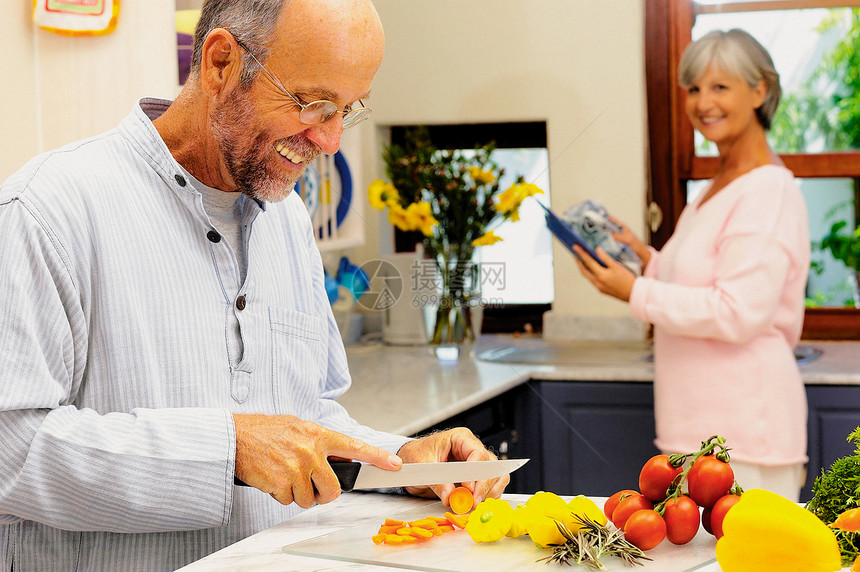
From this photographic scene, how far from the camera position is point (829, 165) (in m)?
2.20

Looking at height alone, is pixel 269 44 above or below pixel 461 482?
above

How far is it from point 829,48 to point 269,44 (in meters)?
1.69

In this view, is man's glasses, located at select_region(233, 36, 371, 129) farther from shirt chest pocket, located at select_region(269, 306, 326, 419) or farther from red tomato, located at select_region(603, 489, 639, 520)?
red tomato, located at select_region(603, 489, 639, 520)

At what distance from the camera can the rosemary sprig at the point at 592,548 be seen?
0.77 meters

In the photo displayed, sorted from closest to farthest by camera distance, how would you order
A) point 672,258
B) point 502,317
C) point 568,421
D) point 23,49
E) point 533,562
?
1. point 533,562
2. point 23,49
3. point 672,258
4. point 568,421
5. point 502,317

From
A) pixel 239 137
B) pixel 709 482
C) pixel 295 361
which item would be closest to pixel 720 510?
pixel 709 482

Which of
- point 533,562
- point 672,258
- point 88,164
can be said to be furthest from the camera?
point 672,258

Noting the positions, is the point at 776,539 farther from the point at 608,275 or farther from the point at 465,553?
the point at 608,275

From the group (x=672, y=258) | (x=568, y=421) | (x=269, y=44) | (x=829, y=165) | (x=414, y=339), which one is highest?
(x=269, y=44)

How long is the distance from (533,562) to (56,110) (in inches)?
41.3

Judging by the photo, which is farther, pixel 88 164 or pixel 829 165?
pixel 829 165

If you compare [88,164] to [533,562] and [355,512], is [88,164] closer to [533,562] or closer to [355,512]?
[355,512]

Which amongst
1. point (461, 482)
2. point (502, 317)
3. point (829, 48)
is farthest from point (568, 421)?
point (461, 482)

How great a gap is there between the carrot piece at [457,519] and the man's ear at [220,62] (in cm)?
46
